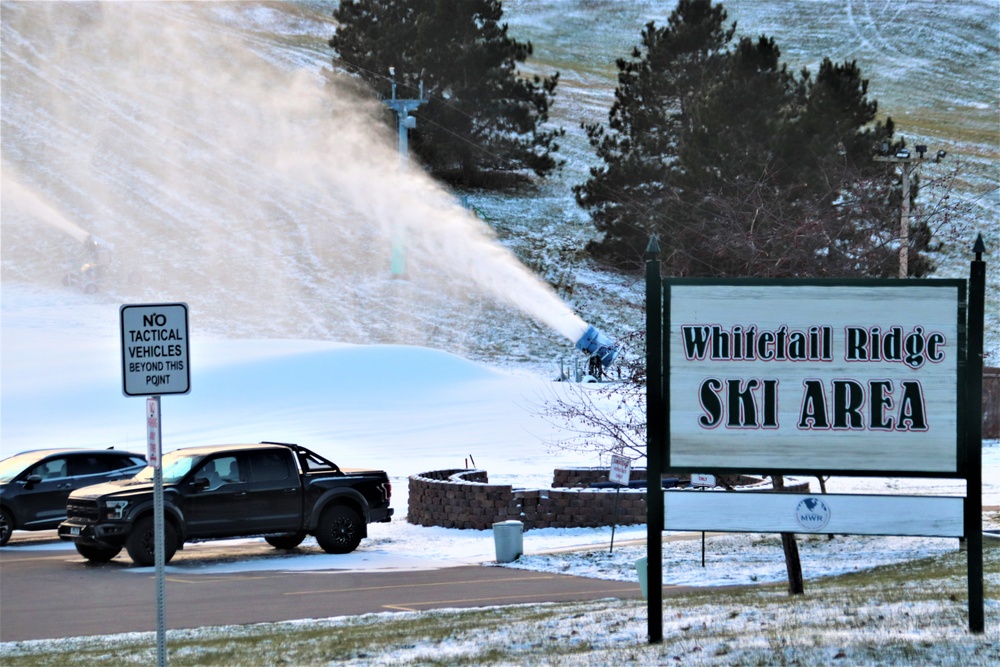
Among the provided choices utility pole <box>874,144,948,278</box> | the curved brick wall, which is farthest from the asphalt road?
utility pole <box>874,144,948,278</box>

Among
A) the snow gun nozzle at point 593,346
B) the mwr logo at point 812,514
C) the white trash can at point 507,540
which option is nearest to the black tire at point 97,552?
the white trash can at point 507,540

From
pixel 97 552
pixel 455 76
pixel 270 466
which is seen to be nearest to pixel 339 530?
pixel 270 466

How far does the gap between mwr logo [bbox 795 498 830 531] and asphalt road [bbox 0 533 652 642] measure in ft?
17.0

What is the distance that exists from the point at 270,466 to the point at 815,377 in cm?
1134

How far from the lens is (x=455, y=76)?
262 feet

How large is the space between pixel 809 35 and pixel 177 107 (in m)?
79.1

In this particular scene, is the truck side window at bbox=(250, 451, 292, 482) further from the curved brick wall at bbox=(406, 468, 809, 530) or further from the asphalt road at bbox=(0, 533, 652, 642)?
the curved brick wall at bbox=(406, 468, 809, 530)

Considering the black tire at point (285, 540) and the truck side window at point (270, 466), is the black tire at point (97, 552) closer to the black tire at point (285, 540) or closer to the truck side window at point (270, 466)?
the truck side window at point (270, 466)

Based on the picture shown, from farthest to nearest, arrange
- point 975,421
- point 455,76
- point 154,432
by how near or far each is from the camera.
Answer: point 455,76 → point 975,421 → point 154,432

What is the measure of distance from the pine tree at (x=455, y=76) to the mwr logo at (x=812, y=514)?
230 ft

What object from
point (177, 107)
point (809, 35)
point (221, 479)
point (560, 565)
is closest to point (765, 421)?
point (560, 565)

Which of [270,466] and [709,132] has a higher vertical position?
[709,132]

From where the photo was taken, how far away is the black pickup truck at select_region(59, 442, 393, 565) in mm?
17938

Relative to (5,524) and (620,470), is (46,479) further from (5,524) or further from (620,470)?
(620,470)
